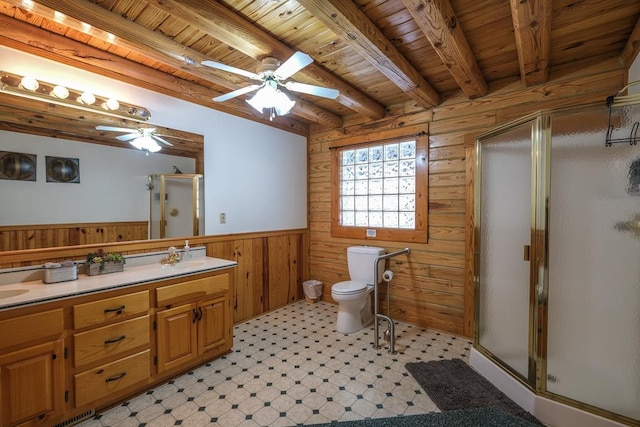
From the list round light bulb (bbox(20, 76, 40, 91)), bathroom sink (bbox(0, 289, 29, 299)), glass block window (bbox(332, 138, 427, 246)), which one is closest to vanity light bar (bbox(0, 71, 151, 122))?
round light bulb (bbox(20, 76, 40, 91))

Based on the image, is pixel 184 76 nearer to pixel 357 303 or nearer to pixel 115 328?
pixel 115 328

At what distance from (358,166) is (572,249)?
2.22 meters

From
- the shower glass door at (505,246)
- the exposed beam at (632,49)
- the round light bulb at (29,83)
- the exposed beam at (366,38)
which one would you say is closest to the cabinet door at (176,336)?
the round light bulb at (29,83)

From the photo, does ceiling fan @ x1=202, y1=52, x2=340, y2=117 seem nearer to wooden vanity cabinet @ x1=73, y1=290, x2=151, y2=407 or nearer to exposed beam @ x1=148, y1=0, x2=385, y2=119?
exposed beam @ x1=148, y1=0, x2=385, y2=119

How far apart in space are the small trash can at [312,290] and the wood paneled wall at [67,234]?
205 cm

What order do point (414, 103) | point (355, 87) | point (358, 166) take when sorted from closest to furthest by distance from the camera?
point (355, 87) < point (414, 103) < point (358, 166)

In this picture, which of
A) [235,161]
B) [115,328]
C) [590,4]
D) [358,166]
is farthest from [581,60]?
[115,328]

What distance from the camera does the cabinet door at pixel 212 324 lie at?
2195mm

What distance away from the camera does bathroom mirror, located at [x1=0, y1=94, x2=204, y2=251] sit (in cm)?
182

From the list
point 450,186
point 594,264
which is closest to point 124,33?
point 450,186

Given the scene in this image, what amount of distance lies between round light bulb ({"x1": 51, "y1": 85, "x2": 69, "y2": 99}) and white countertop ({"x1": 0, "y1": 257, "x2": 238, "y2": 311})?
126 centimetres

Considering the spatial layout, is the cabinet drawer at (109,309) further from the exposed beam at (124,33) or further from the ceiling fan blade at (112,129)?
the exposed beam at (124,33)

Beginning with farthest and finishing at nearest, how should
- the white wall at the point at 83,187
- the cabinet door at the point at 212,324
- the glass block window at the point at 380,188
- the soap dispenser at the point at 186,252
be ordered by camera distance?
the glass block window at the point at 380,188 → the soap dispenser at the point at 186,252 → the cabinet door at the point at 212,324 → the white wall at the point at 83,187

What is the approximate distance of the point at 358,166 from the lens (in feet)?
11.4
